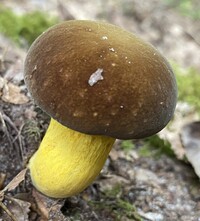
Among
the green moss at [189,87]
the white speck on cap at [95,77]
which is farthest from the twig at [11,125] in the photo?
the green moss at [189,87]

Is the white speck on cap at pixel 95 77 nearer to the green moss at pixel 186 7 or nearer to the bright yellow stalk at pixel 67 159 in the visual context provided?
the bright yellow stalk at pixel 67 159

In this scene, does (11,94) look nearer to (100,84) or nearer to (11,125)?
(11,125)

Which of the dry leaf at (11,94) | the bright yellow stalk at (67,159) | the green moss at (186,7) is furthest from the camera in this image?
the green moss at (186,7)

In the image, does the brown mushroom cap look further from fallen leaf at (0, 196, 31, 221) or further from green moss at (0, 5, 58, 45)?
green moss at (0, 5, 58, 45)

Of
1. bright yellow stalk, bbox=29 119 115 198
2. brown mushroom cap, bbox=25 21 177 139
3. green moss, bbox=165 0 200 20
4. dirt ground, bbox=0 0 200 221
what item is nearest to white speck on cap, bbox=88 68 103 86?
brown mushroom cap, bbox=25 21 177 139

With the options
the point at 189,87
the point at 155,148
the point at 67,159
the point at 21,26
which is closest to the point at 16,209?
the point at 67,159

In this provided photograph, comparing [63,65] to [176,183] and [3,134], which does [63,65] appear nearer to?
[3,134]
